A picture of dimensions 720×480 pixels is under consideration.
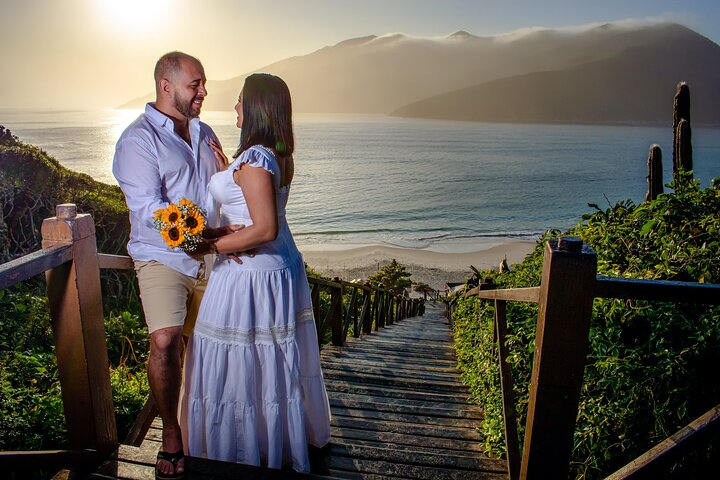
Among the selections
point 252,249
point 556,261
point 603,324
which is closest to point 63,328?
point 252,249

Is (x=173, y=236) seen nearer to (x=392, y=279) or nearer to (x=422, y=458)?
(x=422, y=458)

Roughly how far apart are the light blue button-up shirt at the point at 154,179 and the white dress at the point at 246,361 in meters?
0.18

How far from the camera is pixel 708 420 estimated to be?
1612mm

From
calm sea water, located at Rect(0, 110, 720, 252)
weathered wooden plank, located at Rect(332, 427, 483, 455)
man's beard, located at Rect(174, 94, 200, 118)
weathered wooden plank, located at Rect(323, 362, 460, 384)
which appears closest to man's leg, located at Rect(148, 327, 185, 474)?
weathered wooden plank, located at Rect(332, 427, 483, 455)

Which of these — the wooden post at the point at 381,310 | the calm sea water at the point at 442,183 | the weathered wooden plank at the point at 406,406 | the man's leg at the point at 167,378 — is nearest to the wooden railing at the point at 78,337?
the man's leg at the point at 167,378

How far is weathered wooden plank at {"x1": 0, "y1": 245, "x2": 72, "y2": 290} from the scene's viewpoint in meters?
1.96

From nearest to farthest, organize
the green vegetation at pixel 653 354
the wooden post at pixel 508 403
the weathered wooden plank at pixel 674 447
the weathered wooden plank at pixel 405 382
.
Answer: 1. the weathered wooden plank at pixel 674 447
2. the green vegetation at pixel 653 354
3. the wooden post at pixel 508 403
4. the weathered wooden plank at pixel 405 382

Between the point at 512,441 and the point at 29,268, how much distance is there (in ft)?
7.37

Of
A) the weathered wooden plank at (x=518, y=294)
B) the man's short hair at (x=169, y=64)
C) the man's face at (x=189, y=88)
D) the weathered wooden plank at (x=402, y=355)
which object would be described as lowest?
the weathered wooden plank at (x=402, y=355)

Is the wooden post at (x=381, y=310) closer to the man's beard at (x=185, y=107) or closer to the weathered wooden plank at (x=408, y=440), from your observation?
the weathered wooden plank at (x=408, y=440)

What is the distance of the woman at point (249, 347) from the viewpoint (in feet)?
8.50

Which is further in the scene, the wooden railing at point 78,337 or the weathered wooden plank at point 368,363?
the weathered wooden plank at point 368,363

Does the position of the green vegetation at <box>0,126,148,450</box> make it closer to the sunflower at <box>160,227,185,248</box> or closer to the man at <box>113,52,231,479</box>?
the man at <box>113,52,231,479</box>

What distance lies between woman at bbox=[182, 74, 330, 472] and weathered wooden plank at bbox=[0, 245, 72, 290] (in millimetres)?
Result: 664
